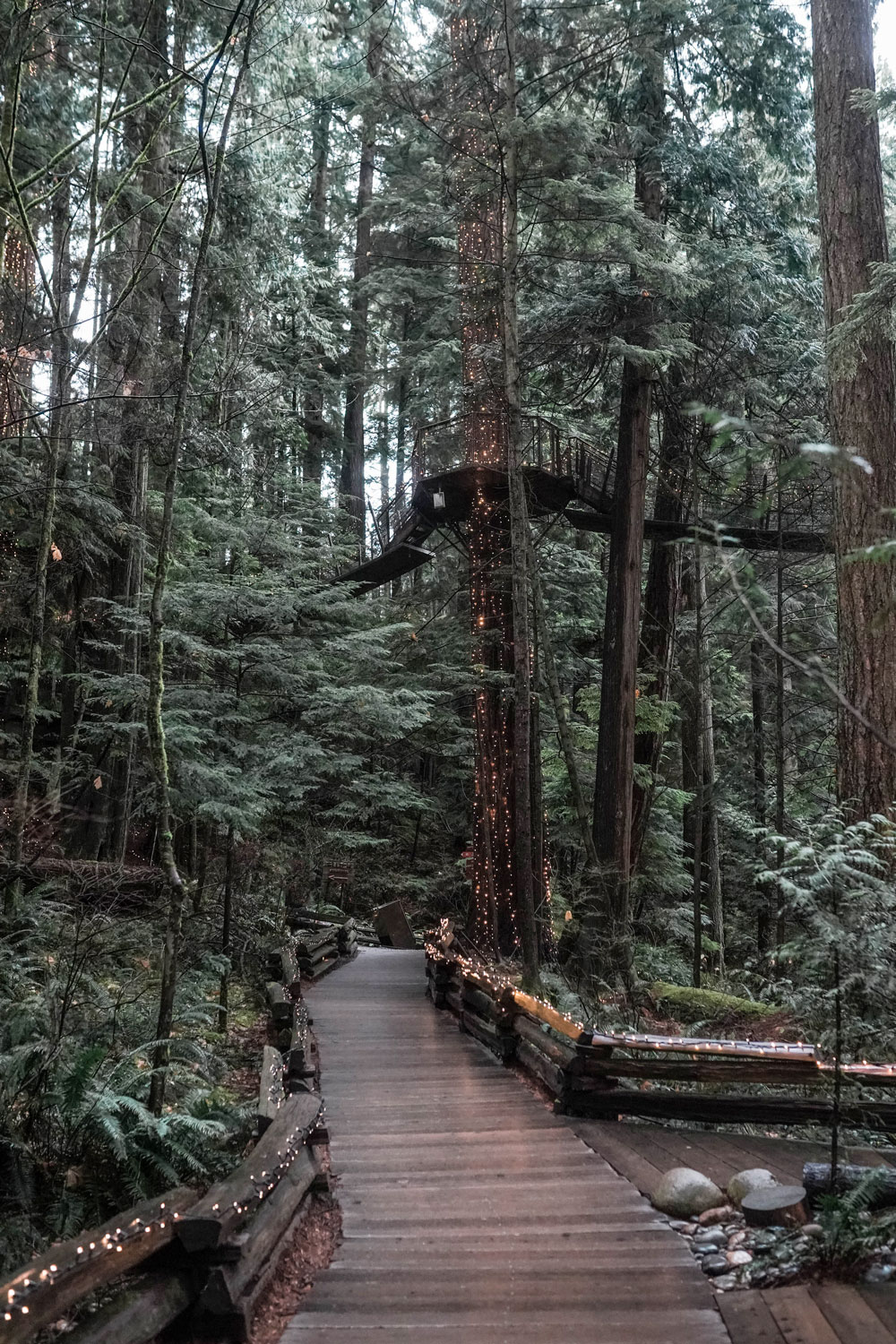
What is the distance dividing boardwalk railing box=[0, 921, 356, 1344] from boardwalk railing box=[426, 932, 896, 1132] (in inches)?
91.7

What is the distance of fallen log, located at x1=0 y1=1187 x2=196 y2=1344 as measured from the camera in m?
3.18

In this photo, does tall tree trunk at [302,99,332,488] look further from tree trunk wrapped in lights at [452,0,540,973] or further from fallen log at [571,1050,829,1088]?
fallen log at [571,1050,829,1088]

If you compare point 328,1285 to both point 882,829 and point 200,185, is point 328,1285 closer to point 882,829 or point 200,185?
point 882,829

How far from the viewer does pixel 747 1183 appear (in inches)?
207

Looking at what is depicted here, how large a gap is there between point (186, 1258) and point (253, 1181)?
0.65 meters

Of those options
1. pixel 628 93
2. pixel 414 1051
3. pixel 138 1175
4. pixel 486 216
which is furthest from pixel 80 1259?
pixel 628 93

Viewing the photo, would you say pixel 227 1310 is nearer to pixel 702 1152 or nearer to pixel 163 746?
pixel 702 1152

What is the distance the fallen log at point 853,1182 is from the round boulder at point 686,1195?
57 centimetres

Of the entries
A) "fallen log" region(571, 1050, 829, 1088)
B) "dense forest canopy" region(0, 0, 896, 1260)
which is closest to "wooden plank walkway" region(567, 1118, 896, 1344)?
"fallen log" region(571, 1050, 829, 1088)

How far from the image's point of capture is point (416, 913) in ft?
75.9

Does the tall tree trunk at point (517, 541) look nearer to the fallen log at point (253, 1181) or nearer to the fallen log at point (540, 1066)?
the fallen log at point (540, 1066)

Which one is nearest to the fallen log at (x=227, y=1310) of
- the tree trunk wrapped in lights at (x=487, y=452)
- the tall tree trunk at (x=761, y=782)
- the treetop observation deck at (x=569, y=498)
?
the tree trunk wrapped in lights at (x=487, y=452)

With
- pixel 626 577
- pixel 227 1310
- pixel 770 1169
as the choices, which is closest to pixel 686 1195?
pixel 770 1169

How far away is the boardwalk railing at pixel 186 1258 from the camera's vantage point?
341 centimetres
